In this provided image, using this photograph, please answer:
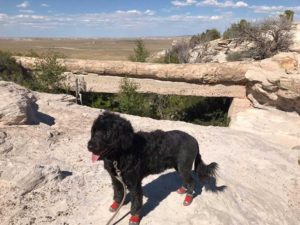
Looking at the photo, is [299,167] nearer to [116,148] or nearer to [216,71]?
[216,71]

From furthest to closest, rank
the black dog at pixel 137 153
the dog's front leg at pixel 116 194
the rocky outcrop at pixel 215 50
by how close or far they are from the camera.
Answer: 1. the rocky outcrop at pixel 215 50
2. the dog's front leg at pixel 116 194
3. the black dog at pixel 137 153

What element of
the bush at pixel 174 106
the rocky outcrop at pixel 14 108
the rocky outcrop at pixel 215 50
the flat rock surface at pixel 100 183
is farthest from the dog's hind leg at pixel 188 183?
the rocky outcrop at pixel 215 50

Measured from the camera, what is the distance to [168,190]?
20.6 ft

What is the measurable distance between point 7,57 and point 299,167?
12.6 m

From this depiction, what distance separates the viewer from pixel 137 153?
5047 millimetres

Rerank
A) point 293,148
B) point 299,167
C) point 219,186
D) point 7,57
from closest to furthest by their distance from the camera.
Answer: point 219,186, point 299,167, point 293,148, point 7,57

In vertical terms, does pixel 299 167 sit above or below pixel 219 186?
below

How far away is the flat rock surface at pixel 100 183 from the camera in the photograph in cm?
569

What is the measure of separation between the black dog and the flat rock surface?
0.37m

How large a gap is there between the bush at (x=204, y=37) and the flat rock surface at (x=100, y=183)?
1767cm

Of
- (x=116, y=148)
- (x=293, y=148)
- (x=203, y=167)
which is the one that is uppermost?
(x=116, y=148)

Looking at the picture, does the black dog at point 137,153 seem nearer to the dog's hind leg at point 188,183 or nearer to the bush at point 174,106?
the dog's hind leg at point 188,183

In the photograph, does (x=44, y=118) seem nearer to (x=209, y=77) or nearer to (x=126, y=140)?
(x=126, y=140)

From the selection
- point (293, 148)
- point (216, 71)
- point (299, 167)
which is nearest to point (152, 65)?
point (216, 71)
